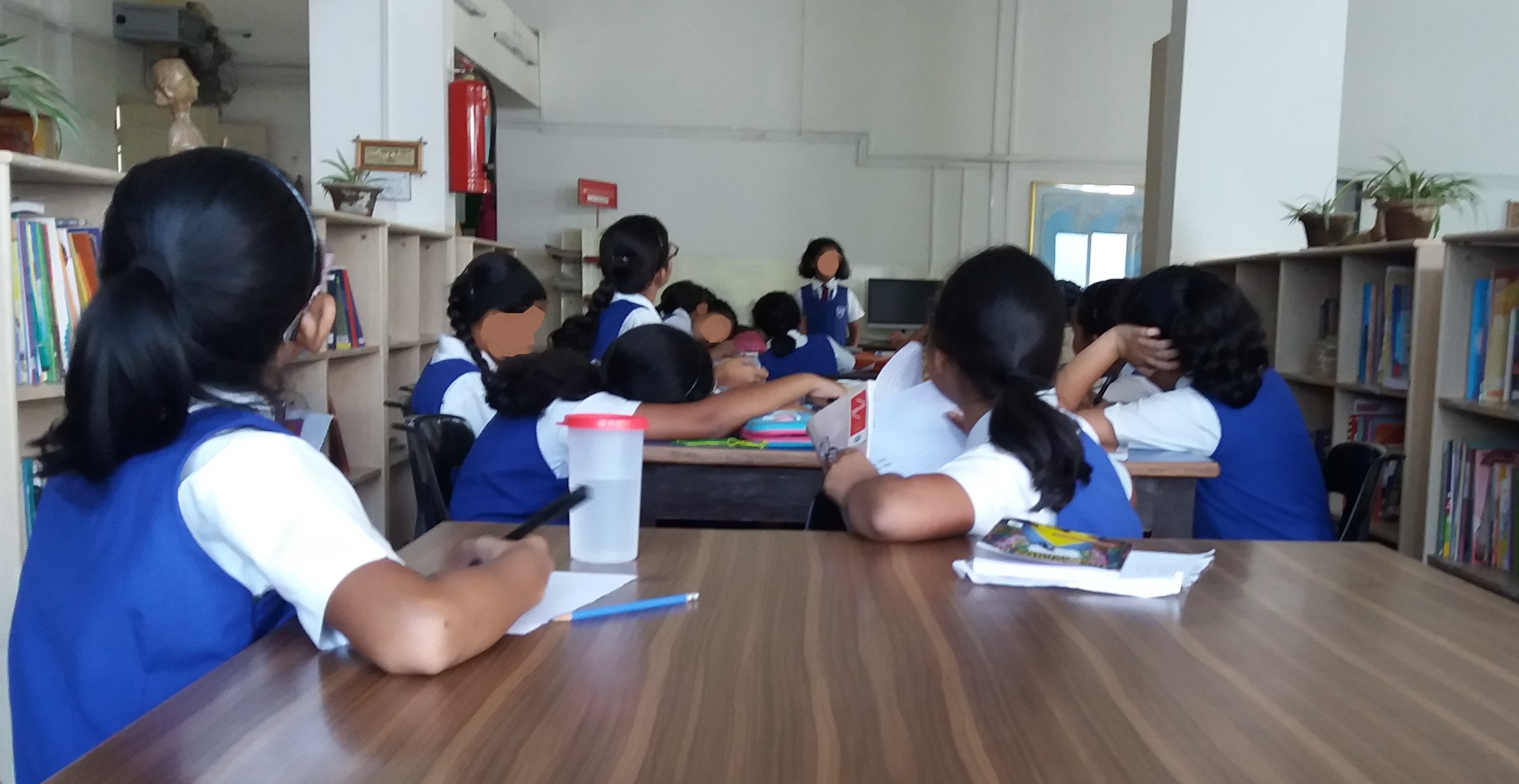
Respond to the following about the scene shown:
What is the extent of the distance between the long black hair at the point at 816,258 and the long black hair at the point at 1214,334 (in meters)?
4.12

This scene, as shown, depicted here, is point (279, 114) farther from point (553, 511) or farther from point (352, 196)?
point (553, 511)

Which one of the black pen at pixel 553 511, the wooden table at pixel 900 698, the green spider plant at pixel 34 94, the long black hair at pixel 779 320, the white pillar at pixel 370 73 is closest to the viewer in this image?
the wooden table at pixel 900 698

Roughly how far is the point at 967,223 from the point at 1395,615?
19.9 ft

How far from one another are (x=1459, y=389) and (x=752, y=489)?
1732 millimetres

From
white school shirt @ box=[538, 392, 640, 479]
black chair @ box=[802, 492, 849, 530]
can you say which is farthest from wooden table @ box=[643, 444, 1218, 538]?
black chair @ box=[802, 492, 849, 530]

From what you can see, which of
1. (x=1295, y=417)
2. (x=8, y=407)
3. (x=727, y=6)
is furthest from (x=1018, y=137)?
(x=8, y=407)

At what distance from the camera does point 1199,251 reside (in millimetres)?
3871

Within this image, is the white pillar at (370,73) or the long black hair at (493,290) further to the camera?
the white pillar at (370,73)

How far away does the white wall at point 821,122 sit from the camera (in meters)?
6.88

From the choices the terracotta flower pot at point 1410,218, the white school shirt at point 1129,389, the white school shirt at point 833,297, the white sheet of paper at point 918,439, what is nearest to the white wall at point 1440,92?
the white school shirt at point 833,297

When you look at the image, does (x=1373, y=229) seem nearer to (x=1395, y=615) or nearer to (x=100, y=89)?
(x=1395, y=615)

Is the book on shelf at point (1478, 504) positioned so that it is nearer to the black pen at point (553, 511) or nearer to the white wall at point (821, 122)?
the black pen at point (553, 511)

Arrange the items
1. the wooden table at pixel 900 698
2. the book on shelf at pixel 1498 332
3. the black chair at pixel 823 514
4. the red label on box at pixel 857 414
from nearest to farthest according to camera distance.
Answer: the wooden table at pixel 900 698, the red label on box at pixel 857 414, the black chair at pixel 823 514, the book on shelf at pixel 1498 332

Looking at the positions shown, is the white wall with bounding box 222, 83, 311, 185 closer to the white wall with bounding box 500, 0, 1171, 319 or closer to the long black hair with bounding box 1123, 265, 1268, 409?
the white wall with bounding box 500, 0, 1171, 319
